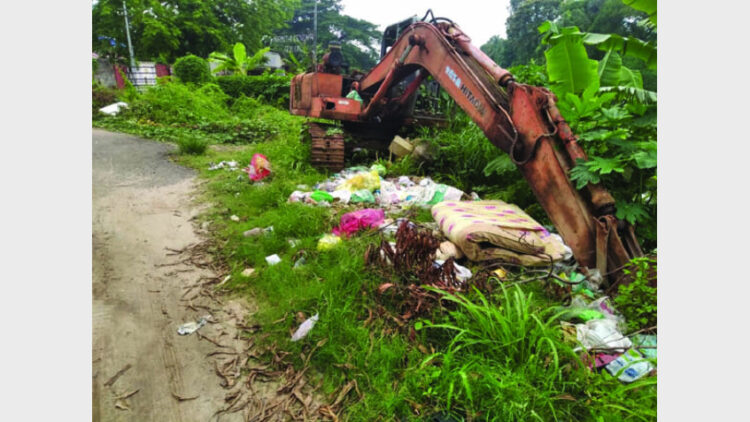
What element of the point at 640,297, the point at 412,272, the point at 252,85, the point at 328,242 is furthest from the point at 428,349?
the point at 252,85

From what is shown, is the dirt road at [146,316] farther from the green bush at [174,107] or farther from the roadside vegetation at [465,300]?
the green bush at [174,107]

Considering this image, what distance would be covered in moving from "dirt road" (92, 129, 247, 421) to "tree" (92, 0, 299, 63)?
21.5 m

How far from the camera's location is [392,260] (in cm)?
246

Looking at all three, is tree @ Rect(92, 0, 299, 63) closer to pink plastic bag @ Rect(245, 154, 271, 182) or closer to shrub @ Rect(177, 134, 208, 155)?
shrub @ Rect(177, 134, 208, 155)

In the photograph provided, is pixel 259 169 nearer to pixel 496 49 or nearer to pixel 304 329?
pixel 304 329

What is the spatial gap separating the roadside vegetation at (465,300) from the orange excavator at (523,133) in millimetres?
175

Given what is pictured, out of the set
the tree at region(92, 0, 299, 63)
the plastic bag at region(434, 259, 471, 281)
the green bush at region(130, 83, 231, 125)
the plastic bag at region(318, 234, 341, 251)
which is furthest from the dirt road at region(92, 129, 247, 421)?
the tree at region(92, 0, 299, 63)

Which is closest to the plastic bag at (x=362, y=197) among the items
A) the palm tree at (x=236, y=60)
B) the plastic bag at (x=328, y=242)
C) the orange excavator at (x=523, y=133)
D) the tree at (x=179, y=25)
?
the plastic bag at (x=328, y=242)

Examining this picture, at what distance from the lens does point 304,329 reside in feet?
Answer: 7.15

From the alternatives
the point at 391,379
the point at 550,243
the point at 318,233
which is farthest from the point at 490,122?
the point at 391,379

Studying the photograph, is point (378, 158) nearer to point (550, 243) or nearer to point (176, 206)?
point (176, 206)

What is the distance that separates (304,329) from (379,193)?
2.51 meters

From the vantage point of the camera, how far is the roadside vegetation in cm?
162

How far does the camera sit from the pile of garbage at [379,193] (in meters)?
4.18
